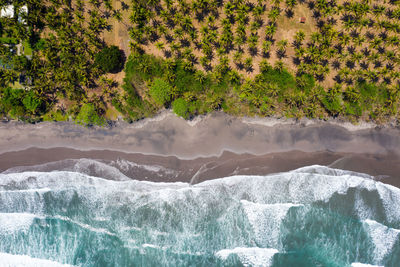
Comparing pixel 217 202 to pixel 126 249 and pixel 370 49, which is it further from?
pixel 370 49

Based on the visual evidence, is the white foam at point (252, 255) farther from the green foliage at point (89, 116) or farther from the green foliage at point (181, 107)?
the green foliage at point (89, 116)

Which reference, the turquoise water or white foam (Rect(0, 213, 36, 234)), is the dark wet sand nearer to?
the turquoise water

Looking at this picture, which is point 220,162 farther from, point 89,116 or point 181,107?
point 89,116

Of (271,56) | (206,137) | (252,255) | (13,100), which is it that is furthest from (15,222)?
(271,56)

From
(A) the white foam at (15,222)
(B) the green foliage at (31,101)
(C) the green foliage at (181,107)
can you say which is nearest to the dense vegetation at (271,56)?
(C) the green foliage at (181,107)

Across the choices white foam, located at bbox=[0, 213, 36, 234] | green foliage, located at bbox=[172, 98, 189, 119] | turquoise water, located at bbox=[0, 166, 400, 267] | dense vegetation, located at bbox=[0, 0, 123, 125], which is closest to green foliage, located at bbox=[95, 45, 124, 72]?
dense vegetation, located at bbox=[0, 0, 123, 125]
